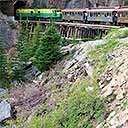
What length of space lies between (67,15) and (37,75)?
18.1 metres

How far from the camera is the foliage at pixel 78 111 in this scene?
14344 millimetres

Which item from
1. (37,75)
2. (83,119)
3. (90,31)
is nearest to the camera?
(83,119)

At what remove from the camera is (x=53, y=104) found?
18.1m

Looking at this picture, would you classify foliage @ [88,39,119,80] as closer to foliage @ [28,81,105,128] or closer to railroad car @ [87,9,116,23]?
foliage @ [28,81,105,128]

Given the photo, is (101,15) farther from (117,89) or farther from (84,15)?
(117,89)

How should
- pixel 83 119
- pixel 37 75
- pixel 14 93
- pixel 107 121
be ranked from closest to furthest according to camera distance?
pixel 107 121 < pixel 83 119 < pixel 14 93 < pixel 37 75

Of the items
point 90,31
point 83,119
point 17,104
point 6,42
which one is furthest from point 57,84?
point 6,42

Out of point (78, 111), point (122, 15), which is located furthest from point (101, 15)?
point (78, 111)

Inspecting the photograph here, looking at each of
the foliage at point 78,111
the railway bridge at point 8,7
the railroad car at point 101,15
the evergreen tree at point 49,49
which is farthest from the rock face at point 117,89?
the railway bridge at point 8,7

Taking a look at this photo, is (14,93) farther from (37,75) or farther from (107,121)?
(107,121)

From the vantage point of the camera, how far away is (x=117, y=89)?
14.5 meters

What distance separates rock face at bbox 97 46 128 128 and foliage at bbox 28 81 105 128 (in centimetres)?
41

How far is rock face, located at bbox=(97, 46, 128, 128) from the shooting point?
1270 cm

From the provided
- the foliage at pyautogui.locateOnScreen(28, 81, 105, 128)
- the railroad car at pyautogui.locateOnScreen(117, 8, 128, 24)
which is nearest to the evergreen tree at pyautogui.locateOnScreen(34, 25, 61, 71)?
the foliage at pyautogui.locateOnScreen(28, 81, 105, 128)
